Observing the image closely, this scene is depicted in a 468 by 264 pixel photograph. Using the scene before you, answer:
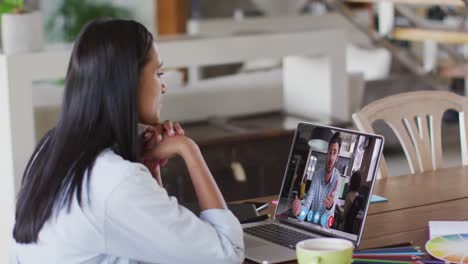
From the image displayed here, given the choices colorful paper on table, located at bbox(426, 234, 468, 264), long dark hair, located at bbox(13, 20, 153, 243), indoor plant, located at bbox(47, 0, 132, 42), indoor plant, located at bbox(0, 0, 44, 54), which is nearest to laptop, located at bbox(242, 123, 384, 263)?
colorful paper on table, located at bbox(426, 234, 468, 264)

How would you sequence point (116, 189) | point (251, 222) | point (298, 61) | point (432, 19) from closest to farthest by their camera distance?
1. point (116, 189)
2. point (251, 222)
3. point (298, 61)
4. point (432, 19)

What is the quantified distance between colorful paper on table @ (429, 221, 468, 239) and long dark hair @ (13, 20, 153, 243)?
73 centimetres

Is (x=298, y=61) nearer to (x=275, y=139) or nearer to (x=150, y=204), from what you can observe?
(x=275, y=139)

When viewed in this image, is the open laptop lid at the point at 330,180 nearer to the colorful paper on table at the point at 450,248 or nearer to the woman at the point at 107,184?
the colorful paper on table at the point at 450,248

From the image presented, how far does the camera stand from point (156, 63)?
1.88 metres

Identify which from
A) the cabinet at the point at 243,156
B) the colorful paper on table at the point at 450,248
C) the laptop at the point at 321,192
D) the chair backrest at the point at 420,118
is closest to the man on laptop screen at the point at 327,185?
the laptop at the point at 321,192

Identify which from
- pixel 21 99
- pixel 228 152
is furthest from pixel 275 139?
pixel 21 99

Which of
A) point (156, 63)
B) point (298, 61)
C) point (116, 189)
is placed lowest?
point (298, 61)

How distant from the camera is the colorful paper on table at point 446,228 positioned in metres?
2.12

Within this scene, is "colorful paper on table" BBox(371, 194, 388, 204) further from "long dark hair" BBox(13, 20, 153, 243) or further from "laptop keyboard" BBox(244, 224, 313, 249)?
"long dark hair" BBox(13, 20, 153, 243)

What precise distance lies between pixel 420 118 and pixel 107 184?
162cm

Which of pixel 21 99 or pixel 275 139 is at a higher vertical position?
pixel 21 99

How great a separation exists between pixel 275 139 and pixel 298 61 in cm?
55

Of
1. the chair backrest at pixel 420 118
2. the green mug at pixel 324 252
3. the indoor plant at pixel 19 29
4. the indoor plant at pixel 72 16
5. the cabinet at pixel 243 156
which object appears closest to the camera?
the green mug at pixel 324 252
